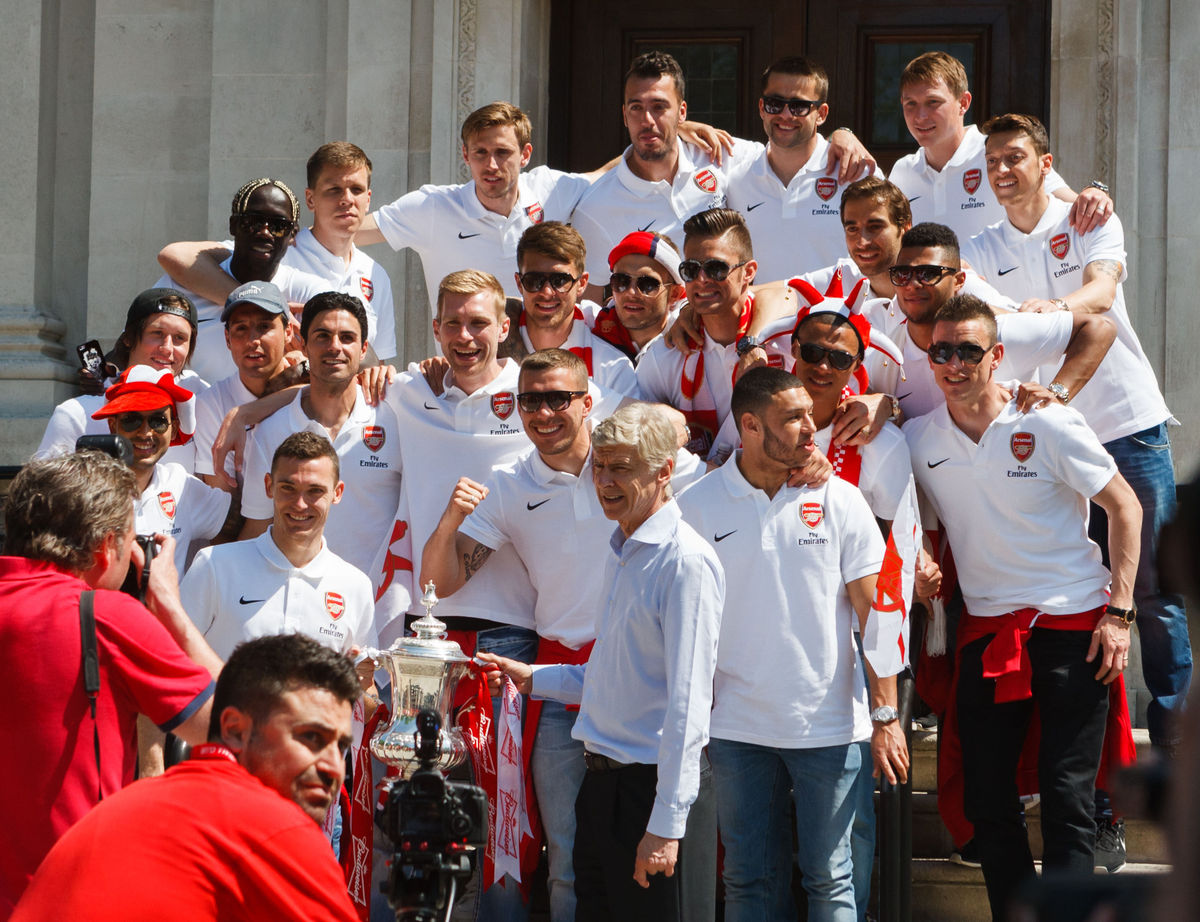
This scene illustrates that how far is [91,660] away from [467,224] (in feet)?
13.6

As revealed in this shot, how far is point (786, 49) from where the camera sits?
10266 mm

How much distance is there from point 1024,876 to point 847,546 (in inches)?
53.9

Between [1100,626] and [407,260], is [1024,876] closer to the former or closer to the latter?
[1100,626]

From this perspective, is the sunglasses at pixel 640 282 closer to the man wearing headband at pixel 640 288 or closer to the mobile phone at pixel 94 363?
the man wearing headband at pixel 640 288

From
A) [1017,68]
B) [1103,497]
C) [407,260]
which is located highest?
[1017,68]

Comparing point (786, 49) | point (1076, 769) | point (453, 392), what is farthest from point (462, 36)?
point (1076, 769)

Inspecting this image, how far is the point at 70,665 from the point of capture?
3.68m

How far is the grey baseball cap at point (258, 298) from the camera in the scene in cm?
636

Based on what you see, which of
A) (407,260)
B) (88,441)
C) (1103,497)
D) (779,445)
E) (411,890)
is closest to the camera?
(411,890)

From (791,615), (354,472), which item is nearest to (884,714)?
(791,615)

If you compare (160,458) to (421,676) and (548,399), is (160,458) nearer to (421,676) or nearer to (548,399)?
(548,399)

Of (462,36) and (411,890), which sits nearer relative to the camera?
(411,890)

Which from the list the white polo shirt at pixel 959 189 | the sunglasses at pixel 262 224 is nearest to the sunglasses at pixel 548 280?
the sunglasses at pixel 262 224

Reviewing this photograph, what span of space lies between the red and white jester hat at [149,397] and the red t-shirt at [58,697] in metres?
1.97
